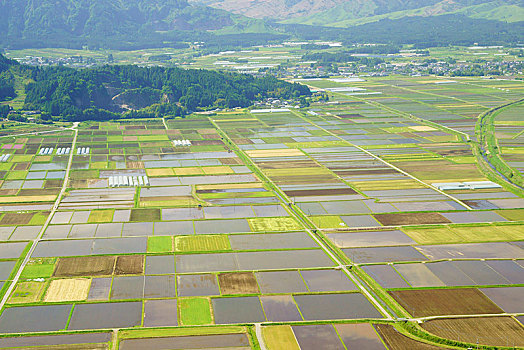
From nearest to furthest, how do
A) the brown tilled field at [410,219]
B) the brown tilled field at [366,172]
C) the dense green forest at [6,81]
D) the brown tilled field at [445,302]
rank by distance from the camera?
the brown tilled field at [445,302], the brown tilled field at [410,219], the brown tilled field at [366,172], the dense green forest at [6,81]

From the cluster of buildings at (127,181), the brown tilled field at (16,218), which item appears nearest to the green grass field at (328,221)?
the cluster of buildings at (127,181)

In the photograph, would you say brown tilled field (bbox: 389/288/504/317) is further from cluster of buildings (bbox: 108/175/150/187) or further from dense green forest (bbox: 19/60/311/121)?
dense green forest (bbox: 19/60/311/121)

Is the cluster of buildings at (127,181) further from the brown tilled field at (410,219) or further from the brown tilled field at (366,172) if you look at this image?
the brown tilled field at (410,219)

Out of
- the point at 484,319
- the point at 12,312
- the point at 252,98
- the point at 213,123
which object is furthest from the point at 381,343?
the point at 252,98

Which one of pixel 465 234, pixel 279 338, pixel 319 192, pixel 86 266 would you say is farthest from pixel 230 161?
pixel 279 338

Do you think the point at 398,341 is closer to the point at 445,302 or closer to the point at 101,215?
the point at 445,302

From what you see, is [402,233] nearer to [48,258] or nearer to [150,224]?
[150,224]
